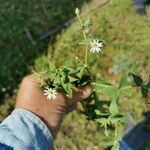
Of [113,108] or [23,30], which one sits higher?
[23,30]

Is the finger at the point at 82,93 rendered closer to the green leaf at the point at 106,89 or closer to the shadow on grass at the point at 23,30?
the green leaf at the point at 106,89

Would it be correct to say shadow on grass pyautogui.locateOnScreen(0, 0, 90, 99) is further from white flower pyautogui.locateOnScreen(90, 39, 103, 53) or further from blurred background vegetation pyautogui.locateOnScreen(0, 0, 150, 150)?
white flower pyautogui.locateOnScreen(90, 39, 103, 53)

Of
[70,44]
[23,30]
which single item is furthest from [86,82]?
[23,30]

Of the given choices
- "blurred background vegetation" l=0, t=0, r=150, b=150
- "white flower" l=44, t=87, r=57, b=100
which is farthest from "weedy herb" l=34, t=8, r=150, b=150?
"blurred background vegetation" l=0, t=0, r=150, b=150

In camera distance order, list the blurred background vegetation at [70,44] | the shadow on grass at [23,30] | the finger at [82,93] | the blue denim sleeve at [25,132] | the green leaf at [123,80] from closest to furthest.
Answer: the blue denim sleeve at [25,132]
the green leaf at [123,80]
the finger at [82,93]
the blurred background vegetation at [70,44]
the shadow on grass at [23,30]

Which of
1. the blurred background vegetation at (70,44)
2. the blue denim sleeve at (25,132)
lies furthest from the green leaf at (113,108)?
the blurred background vegetation at (70,44)

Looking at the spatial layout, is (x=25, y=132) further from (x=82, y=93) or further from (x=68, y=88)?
(x=82, y=93)
